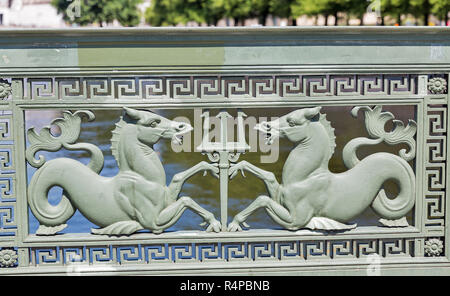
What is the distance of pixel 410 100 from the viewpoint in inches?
113

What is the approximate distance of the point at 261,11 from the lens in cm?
2709

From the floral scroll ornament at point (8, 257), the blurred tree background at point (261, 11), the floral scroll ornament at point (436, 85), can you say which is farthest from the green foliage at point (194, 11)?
the floral scroll ornament at point (8, 257)

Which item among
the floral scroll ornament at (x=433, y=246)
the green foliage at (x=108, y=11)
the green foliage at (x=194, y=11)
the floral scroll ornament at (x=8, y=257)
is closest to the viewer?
the floral scroll ornament at (x=8, y=257)

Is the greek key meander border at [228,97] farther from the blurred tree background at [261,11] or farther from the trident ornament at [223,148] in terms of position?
the blurred tree background at [261,11]

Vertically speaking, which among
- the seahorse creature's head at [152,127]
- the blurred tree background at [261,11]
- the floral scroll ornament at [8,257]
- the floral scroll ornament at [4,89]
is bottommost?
the floral scroll ornament at [8,257]

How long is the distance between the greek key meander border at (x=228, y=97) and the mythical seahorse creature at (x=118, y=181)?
0.32 feet

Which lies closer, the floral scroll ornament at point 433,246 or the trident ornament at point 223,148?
the trident ornament at point 223,148

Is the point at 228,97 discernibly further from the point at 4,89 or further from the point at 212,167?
the point at 4,89

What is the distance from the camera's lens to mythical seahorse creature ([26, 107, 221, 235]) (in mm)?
2807

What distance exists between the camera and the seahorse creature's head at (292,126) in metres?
2.85

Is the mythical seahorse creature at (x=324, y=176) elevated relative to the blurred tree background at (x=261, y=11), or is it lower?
lower

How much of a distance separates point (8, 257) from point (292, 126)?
1.53 meters

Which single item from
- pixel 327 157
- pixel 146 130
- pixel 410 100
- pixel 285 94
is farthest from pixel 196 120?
pixel 410 100

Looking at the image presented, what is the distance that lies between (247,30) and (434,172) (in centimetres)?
118
